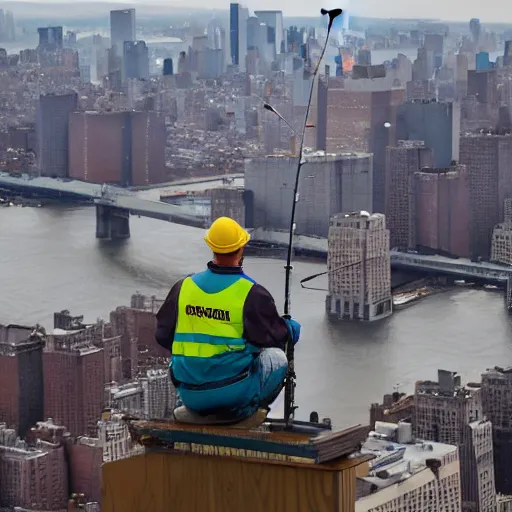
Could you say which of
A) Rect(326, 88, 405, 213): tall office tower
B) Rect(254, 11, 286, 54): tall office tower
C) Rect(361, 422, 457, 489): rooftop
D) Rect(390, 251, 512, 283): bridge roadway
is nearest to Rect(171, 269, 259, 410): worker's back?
Rect(361, 422, 457, 489): rooftop

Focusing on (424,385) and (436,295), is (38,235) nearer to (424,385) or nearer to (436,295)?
(436,295)

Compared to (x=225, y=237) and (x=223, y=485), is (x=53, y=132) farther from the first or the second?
(x=223, y=485)

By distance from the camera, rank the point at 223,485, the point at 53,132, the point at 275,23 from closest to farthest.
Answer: the point at 223,485
the point at 275,23
the point at 53,132

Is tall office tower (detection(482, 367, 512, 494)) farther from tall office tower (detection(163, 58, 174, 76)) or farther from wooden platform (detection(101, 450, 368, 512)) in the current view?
tall office tower (detection(163, 58, 174, 76))

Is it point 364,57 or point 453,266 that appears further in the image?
point 364,57

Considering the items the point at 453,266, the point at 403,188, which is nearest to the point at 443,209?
the point at 403,188

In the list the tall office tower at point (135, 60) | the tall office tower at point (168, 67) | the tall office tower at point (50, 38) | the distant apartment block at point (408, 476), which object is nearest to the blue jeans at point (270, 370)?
the distant apartment block at point (408, 476)
